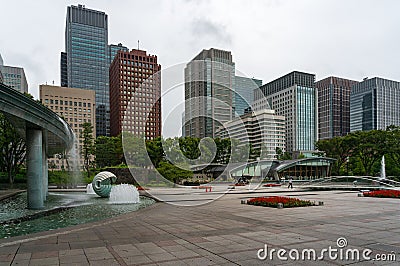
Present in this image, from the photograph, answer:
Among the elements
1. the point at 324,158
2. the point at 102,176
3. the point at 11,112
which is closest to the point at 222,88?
the point at 11,112

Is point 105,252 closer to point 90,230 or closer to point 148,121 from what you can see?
point 90,230

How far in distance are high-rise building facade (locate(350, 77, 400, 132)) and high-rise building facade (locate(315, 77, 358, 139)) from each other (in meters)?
7.28

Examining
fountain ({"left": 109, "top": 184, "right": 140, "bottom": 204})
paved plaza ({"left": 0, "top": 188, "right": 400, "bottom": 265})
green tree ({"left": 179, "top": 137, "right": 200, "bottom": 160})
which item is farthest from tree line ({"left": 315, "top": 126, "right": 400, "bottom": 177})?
paved plaza ({"left": 0, "top": 188, "right": 400, "bottom": 265})

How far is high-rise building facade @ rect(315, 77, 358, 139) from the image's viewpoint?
15175cm

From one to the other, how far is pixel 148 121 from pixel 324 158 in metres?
52.8

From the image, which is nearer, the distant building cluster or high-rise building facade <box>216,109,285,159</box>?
the distant building cluster

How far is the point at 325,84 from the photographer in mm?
158000

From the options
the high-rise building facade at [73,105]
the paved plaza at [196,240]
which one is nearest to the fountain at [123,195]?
the paved plaza at [196,240]

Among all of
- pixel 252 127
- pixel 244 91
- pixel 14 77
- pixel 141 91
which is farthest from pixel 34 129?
pixel 14 77

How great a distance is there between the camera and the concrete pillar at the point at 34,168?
65.3 ft

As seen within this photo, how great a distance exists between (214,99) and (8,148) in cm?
3793

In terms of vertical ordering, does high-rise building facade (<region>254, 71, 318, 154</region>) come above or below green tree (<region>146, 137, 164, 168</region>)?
above

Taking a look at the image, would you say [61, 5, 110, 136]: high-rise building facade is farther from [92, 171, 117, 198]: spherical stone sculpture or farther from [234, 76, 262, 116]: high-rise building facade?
[234, 76, 262, 116]: high-rise building facade

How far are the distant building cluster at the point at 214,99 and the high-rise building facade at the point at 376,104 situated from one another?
1.35ft
